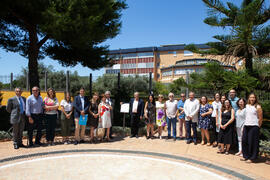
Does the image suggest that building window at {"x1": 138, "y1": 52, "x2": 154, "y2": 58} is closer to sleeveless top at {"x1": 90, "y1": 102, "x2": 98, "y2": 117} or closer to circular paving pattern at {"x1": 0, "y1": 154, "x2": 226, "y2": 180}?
sleeveless top at {"x1": 90, "y1": 102, "x2": 98, "y2": 117}

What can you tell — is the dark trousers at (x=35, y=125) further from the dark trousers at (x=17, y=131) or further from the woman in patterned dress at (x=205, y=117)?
the woman in patterned dress at (x=205, y=117)

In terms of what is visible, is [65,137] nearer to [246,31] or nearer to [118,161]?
[118,161]

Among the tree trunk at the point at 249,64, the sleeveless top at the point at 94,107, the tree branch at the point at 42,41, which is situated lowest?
the sleeveless top at the point at 94,107

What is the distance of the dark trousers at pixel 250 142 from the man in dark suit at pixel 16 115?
6030mm

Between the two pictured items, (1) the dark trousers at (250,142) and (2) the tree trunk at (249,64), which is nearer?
(1) the dark trousers at (250,142)

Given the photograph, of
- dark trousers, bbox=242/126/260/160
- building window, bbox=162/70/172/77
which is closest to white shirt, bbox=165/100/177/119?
dark trousers, bbox=242/126/260/160

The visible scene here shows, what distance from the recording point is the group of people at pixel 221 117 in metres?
5.02

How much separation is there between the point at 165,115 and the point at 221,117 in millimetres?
2206

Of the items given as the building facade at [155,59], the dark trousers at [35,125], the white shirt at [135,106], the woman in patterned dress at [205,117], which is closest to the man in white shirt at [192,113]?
the woman in patterned dress at [205,117]

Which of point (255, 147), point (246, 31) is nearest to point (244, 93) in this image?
point (246, 31)

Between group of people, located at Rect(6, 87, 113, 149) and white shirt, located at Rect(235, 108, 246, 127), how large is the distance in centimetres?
389

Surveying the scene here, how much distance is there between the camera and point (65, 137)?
7289 mm

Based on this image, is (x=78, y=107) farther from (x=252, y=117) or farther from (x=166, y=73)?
(x=166, y=73)

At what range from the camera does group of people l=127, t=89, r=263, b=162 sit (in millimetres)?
5016
